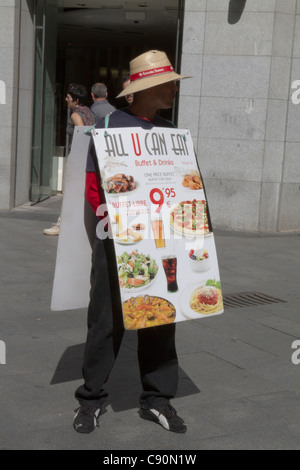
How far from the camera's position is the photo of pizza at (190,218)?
3.92 metres

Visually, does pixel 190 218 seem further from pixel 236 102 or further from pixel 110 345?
pixel 236 102

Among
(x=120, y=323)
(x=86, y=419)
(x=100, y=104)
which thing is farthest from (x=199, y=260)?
(x=100, y=104)

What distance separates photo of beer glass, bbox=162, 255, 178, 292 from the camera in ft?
12.8

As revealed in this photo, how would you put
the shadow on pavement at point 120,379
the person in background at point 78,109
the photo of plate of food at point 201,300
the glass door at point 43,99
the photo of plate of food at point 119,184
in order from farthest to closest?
the glass door at point 43,99 → the person in background at point 78,109 → the shadow on pavement at point 120,379 → the photo of plate of food at point 201,300 → the photo of plate of food at point 119,184

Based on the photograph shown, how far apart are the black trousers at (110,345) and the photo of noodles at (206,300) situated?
7.7 inches

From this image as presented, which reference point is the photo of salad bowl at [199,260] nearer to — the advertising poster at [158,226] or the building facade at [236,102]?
the advertising poster at [158,226]

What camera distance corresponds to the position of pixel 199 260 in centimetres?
402

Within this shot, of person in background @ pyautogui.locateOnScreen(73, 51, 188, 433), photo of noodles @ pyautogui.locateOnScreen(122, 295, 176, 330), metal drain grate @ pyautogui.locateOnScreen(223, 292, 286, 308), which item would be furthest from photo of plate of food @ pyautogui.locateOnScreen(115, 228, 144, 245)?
metal drain grate @ pyautogui.locateOnScreen(223, 292, 286, 308)

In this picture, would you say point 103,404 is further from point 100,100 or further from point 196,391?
point 100,100

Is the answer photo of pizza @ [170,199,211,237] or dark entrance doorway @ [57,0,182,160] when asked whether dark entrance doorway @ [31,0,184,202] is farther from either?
photo of pizza @ [170,199,211,237]

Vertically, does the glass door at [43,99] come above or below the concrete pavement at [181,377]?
above

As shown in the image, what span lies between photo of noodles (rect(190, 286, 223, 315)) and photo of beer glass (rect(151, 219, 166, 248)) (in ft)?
1.10

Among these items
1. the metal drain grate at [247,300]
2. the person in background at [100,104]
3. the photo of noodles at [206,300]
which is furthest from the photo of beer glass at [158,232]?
the person in background at [100,104]

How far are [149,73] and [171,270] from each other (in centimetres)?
103
